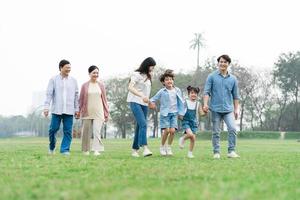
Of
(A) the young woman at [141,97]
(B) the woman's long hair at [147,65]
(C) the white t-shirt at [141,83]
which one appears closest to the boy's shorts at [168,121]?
(A) the young woman at [141,97]

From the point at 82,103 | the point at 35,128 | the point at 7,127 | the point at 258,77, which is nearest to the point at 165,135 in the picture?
the point at 82,103

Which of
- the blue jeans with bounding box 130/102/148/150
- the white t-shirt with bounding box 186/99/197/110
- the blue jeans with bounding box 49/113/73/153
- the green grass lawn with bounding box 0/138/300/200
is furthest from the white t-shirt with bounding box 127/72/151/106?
the green grass lawn with bounding box 0/138/300/200

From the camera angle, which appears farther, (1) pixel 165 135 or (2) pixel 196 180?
(1) pixel 165 135

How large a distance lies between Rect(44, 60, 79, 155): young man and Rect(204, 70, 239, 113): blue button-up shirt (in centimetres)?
311

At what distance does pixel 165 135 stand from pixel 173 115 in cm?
48

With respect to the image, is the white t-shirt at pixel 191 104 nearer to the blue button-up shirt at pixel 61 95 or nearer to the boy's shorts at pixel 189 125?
the boy's shorts at pixel 189 125

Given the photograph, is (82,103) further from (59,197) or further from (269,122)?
(269,122)

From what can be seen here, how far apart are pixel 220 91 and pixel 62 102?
3.54m

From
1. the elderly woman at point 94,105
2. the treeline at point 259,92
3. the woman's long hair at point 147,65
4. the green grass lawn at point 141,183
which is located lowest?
the green grass lawn at point 141,183

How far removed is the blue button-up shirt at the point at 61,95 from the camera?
12.3 m

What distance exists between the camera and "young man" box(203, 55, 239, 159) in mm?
11539

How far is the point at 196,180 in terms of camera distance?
6074 millimetres

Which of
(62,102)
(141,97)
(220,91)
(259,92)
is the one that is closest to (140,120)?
(141,97)

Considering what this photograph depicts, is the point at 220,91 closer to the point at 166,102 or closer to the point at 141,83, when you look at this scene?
the point at 166,102
